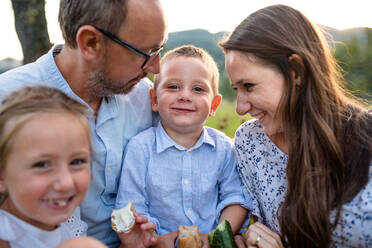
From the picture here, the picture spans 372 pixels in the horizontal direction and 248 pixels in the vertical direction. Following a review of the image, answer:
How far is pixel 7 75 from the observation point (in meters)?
2.41

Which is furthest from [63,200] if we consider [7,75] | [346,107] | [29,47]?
[29,47]

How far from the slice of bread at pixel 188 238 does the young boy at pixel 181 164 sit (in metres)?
0.23

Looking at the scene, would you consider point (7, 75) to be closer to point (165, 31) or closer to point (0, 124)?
point (0, 124)

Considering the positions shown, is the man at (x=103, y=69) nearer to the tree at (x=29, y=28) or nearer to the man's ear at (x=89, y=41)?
the man's ear at (x=89, y=41)

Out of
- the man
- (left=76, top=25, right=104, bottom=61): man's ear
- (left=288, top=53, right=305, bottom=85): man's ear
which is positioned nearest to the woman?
(left=288, top=53, right=305, bottom=85): man's ear

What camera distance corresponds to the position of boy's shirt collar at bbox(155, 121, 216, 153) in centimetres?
264

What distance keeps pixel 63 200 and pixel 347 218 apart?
5.42ft

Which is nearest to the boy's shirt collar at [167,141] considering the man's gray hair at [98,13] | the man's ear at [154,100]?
the man's ear at [154,100]

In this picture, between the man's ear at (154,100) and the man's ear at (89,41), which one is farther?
the man's ear at (154,100)

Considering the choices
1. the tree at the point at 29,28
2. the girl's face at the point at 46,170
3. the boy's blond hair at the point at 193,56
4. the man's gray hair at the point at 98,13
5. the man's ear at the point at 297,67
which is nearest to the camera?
the girl's face at the point at 46,170

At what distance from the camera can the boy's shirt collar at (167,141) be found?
264cm

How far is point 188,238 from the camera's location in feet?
7.49

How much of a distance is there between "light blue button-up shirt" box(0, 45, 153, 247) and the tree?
117 inches

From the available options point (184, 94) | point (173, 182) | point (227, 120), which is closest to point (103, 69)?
point (184, 94)
